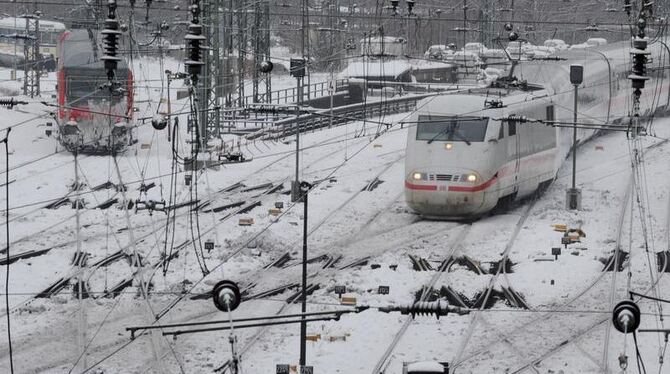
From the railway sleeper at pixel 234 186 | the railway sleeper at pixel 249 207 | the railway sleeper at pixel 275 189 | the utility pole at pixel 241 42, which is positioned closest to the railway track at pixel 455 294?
the railway sleeper at pixel 249 207

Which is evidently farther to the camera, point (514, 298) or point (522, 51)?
point (522, 51)

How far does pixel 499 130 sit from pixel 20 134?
2079cm

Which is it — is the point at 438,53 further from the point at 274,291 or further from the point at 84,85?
the point at 274,291

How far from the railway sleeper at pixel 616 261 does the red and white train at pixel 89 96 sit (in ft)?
58.0

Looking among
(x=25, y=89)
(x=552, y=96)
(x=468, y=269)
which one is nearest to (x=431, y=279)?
(x=468, y=269)

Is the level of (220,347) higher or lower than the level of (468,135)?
lower

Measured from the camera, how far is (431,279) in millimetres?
21406

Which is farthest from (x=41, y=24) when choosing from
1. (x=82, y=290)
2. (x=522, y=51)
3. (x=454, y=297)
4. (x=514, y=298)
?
(x=514, y=298)

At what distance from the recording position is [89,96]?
37.1 metres

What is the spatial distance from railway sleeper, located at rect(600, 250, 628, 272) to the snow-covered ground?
0.58 feet

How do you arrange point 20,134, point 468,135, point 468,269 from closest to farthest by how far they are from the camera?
point 468,269
point 468,135
point 20,134

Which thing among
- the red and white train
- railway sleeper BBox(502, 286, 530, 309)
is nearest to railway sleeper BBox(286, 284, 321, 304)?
railway sleeper BBox(502, 286, 530, 309)

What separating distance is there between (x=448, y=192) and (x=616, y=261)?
3.84m

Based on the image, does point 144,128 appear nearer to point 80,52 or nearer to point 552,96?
point 80,52
